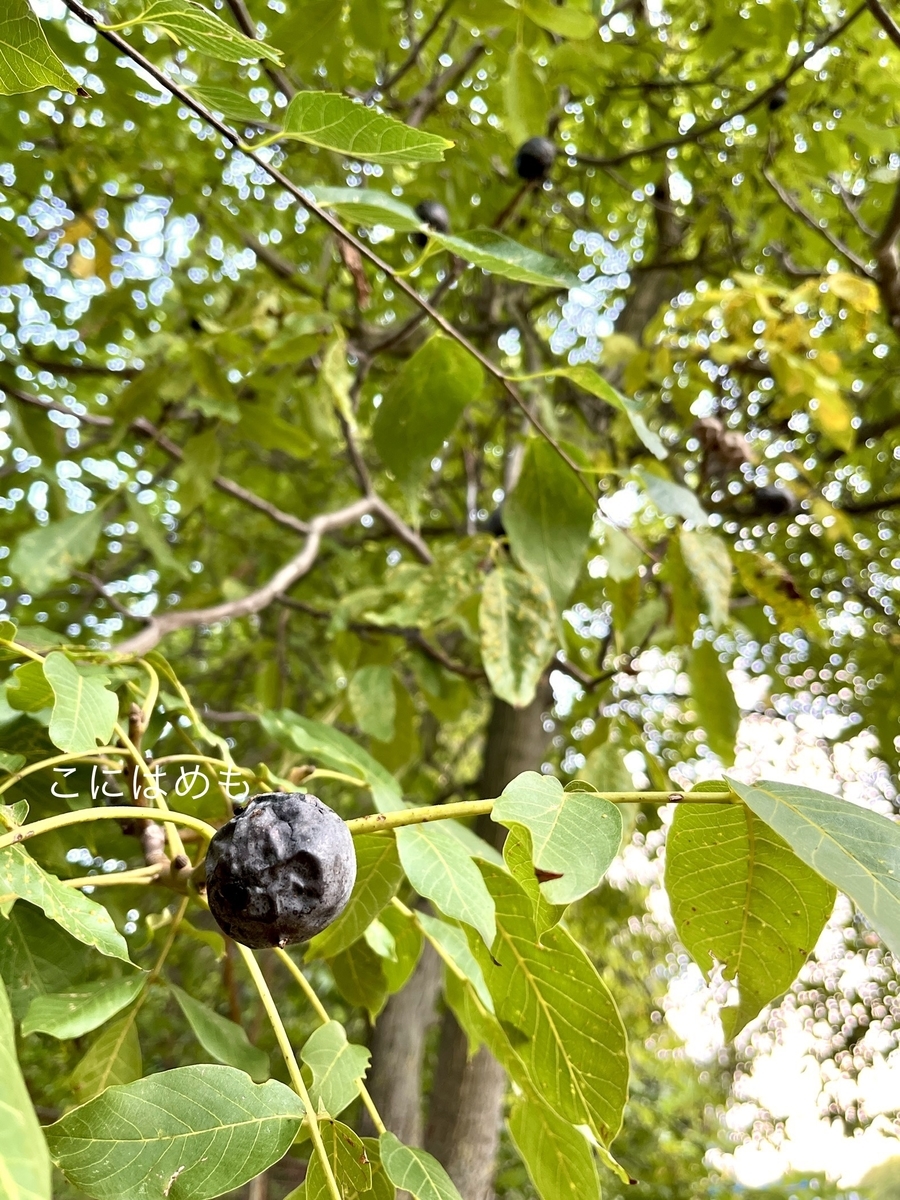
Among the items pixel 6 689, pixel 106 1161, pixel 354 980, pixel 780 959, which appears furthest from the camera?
pixel 354 980

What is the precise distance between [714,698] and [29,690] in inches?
62.6

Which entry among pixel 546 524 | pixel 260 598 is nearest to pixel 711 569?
pixel 546 524

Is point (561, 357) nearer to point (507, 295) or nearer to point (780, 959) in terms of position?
point (507, 295)

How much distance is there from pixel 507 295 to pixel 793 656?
2.33 metres

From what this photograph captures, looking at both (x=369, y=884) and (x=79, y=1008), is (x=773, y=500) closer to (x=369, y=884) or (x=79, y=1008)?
(x=369, y=884)

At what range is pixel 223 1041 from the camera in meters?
0.87

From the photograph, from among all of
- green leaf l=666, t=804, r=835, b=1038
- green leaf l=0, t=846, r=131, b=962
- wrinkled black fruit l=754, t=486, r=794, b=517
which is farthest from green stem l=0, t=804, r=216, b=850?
wrinkled black fruit l=754, t=486, r=794, b=517

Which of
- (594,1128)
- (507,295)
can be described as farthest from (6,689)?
(507,295)

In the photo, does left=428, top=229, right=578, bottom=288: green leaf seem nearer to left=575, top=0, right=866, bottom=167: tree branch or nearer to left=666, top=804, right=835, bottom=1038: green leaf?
left=666, top=804, right=835, bottom=1038: green leaf

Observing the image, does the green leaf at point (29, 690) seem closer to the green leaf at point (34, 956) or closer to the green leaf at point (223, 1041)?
the green leaf at point (34, 956)

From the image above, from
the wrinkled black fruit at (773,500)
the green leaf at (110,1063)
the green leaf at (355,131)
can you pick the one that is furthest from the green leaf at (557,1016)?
the wrinkled black fruit at (773,500)

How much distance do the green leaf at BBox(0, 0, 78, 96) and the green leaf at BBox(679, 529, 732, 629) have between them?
1.36 m

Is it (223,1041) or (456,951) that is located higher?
(456,951)

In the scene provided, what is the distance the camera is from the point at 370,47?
1998mm
